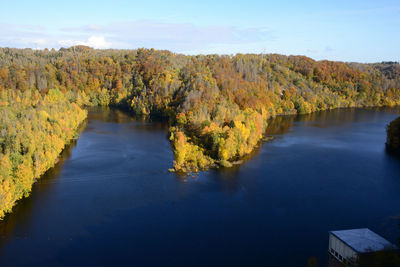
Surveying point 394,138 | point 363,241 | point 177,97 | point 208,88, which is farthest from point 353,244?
point 177,97

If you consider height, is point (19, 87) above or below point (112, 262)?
above

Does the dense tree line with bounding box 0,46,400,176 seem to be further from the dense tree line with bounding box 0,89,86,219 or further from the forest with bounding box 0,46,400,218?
the dense tree line with bounding box 0,89,86,219

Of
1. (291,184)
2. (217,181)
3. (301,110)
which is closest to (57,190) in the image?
(217,181)

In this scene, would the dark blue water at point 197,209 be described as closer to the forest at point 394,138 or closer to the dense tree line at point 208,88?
the forest at point 394,138

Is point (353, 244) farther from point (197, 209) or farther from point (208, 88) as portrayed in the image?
point (208, 88)

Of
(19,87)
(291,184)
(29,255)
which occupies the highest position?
(19,87)

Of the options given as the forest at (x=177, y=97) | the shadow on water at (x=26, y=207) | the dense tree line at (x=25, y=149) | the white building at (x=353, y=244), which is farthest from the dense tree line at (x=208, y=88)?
the white building at (x=353, y=244)

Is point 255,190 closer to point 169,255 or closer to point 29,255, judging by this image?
point 169,255
